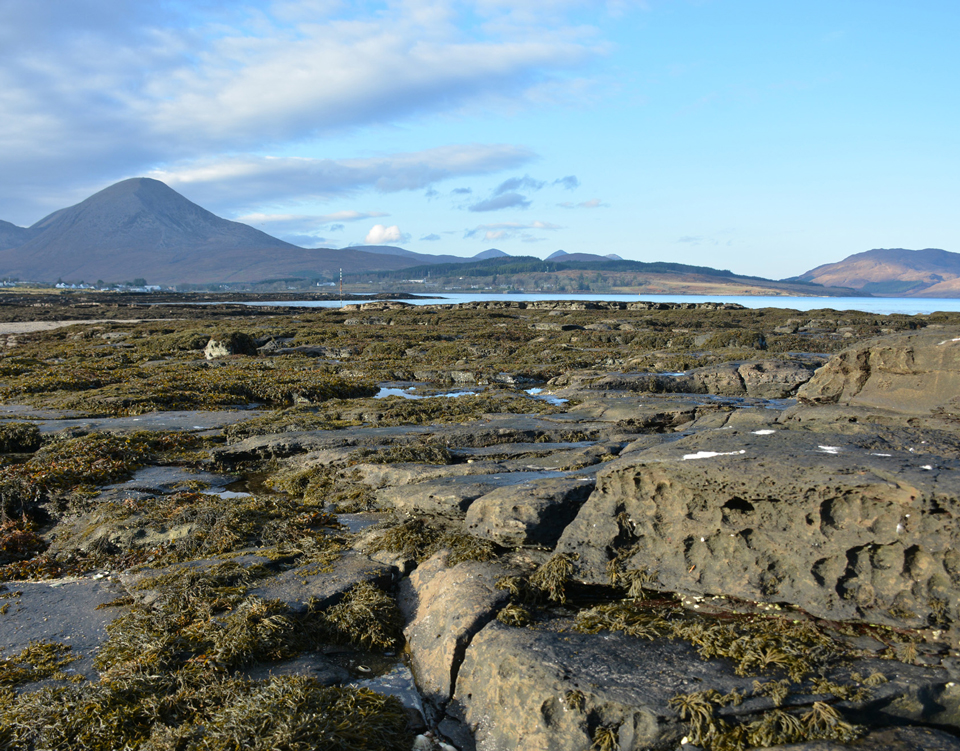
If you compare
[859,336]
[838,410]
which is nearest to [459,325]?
[859,336]

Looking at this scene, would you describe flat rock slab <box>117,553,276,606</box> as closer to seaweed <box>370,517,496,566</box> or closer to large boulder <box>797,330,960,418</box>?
seaweed <box>370,517,496,566</box>

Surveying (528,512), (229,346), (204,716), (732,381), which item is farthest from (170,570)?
(229,346)

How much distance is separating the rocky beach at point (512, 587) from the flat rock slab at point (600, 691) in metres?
0.02

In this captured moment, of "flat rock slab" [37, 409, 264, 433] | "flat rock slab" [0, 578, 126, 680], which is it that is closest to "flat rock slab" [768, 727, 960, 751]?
"flat rock slab" [0, 578, 126, 680]

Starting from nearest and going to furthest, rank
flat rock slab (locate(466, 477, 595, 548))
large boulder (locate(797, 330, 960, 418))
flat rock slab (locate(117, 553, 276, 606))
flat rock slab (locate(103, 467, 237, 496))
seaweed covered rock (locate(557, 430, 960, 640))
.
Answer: seaweed covered rock (locate(557, 430, 960, 640)) → flat rock slab (locate(117, 553, 276, 606)) → flat rock slab (locate(466, 477, 595, 548)) → large boulder (locate(797, 330, 960, 418)) → flat rock slab (locate(103, 467, 237, 496))

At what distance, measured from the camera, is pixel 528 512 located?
7547 millimetres

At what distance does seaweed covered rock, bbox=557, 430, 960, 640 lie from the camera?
564cm

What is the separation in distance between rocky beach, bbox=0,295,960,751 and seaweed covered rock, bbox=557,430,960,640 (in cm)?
2

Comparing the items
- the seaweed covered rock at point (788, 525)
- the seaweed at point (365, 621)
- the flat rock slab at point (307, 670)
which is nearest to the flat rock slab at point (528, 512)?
the seaweed covered rock at point (788, 525)

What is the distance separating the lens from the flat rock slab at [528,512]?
7.50 m

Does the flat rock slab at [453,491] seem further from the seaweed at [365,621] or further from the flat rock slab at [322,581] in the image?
the seaweed at [365,621]

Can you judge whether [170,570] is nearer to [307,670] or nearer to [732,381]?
[307,670]

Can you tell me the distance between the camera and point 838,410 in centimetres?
1010

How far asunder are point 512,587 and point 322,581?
231 centimetres
